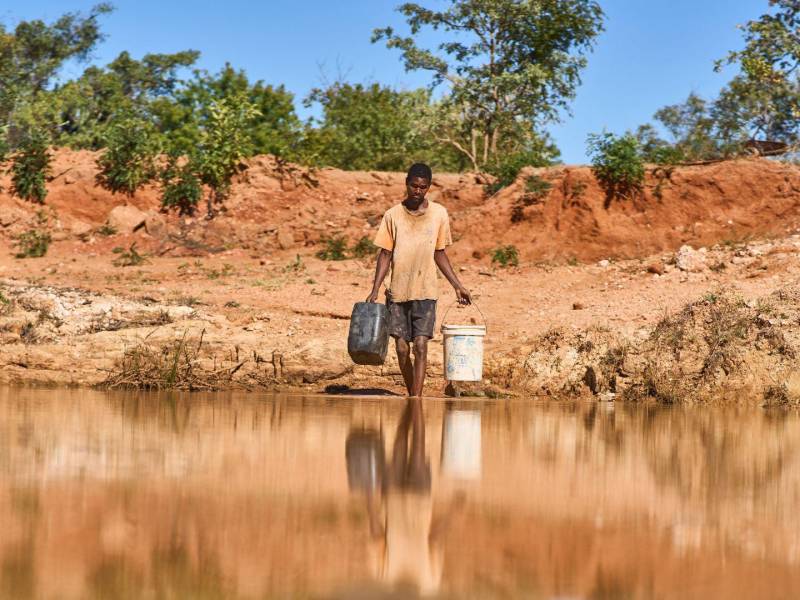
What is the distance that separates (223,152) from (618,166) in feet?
29.1

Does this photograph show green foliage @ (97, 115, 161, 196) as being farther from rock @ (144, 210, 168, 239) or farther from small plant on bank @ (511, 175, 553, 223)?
small plant on bank @ (511, 175, 553, 223)

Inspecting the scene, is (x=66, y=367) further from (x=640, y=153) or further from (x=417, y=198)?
(x=640, y=153)

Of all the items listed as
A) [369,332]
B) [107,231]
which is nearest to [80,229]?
[107,231]

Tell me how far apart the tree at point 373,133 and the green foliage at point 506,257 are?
7185 mm

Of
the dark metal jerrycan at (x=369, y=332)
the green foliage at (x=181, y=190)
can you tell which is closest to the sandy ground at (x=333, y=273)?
the green foliage at (x=181, y=190)

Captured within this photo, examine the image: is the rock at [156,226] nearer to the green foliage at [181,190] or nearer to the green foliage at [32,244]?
the green foliage at [181,190]

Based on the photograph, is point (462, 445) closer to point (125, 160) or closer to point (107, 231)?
point (107, 231)

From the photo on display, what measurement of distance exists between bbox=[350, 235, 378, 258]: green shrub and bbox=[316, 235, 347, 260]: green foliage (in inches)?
7.9

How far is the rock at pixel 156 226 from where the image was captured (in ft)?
77.2

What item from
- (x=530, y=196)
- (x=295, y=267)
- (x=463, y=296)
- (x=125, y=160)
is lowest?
(x=463, y=296)

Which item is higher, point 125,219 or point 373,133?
point 373,133

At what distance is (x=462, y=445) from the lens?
23.5ft

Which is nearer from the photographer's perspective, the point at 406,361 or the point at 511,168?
the point at 406,361

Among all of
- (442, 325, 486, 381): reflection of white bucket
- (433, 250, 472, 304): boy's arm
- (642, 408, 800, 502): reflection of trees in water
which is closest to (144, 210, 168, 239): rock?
(442, 325, 486, 381): reflection of white bucket
